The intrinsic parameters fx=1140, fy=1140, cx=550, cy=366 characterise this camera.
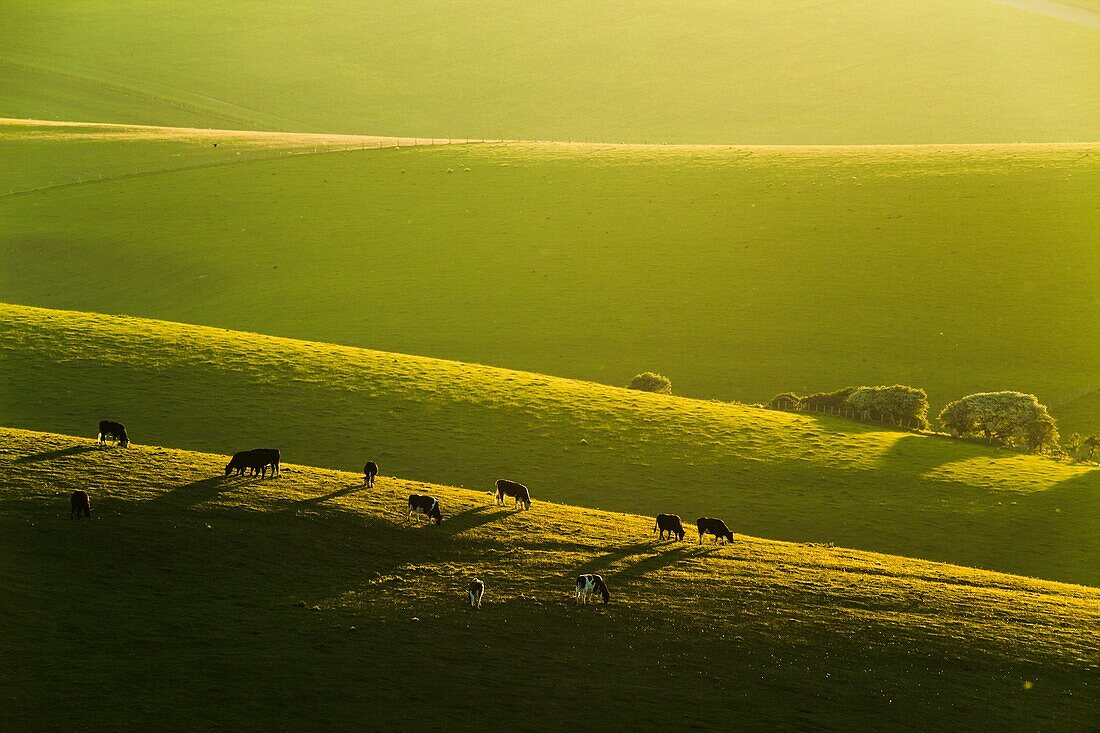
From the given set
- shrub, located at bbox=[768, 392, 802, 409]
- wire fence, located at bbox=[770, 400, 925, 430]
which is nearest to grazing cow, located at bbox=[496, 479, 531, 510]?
wire fence, located at bbox=[770, 400, 925, 430]

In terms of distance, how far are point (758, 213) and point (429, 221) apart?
2876 cm

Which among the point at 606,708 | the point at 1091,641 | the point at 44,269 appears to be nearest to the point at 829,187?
the point at 44,269

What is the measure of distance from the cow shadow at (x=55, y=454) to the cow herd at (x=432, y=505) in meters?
0.96

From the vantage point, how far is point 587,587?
2853cm

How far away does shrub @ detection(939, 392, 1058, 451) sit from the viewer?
57969 mm

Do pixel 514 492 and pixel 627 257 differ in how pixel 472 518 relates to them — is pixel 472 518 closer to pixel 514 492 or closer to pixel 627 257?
pixel 514 492

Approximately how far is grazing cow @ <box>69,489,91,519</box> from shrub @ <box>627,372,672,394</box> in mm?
41603

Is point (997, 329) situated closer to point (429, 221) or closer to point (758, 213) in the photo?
point (758, 213)

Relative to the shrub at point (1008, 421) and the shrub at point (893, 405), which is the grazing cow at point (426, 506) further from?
the shrub at point (893, 405)

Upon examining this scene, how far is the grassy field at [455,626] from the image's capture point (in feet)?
78.2

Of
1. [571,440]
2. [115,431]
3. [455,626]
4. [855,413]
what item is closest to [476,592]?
[455,626]

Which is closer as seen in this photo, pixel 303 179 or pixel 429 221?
pixel 429 221

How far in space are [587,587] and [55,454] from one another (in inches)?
755

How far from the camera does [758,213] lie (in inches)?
3893
